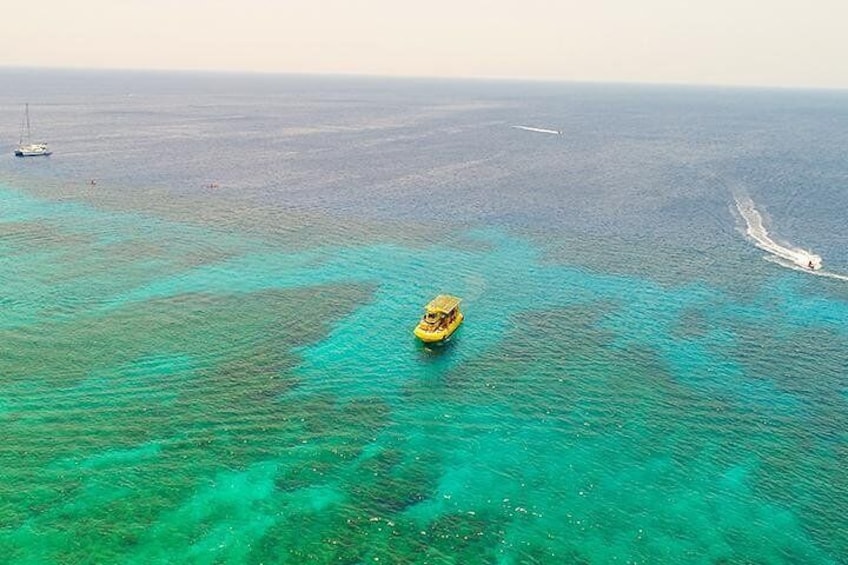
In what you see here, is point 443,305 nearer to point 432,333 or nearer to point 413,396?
point 432,333

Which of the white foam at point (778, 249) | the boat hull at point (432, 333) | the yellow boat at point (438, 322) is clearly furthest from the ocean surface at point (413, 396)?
the yellow boat at point (438, 322)

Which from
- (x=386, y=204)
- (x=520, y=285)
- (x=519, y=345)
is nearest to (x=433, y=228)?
(x=386, y=204)

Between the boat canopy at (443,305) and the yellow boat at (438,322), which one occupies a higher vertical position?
the boat canopy at (443,305)

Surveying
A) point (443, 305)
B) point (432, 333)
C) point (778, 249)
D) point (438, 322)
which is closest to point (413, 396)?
point (432, 333)

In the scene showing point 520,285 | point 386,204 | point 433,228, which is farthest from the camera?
point 386,204

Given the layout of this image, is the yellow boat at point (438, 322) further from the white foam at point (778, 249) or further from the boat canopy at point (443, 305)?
the white foam at point (778, 249)

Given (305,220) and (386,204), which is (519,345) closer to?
(305,220)
